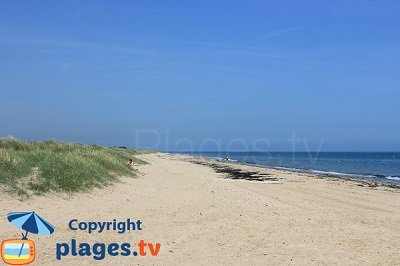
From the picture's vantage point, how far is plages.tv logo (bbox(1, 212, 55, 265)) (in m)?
7.48

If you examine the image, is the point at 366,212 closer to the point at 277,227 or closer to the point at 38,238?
the point at 277,227

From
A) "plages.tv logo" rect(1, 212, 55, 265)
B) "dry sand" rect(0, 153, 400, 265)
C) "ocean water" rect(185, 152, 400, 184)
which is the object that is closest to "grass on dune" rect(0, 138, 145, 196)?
"dry sand" rect(0, 153, 400, 265)

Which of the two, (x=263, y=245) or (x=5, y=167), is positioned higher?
(x=5, y=167)

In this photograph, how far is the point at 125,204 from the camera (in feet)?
43.5

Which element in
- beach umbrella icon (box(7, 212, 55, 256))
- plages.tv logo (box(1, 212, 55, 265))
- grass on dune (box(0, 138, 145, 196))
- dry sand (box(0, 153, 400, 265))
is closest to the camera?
plages.tv logo (box(1, 212, 55, 265))

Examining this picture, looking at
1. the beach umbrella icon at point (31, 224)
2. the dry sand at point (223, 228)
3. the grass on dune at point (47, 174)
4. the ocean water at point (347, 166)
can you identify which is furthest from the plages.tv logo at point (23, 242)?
the ocean water at point (347, 166)

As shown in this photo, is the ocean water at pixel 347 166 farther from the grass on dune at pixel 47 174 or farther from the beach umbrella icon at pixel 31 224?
the beach umbrella icon at pixel 31 224

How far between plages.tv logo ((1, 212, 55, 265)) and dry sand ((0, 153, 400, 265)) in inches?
6.8

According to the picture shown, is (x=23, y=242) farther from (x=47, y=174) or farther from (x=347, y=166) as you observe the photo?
(x=347, y=166)

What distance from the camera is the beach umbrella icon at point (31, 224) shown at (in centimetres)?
893

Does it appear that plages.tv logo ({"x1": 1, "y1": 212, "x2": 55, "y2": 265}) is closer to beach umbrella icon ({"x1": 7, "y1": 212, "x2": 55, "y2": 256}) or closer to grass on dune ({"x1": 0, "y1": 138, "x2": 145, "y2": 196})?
beach umbrella icon ({"x1": 7, "y1": 212, "x2": 55, "y2": 256})

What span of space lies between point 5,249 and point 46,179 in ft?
19.5

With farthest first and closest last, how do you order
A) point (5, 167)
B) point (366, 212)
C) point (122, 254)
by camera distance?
point (366, 212)
point (5, 167)
point (122, 254)

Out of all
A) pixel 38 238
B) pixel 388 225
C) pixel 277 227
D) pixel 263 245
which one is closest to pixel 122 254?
pixel 38 238
